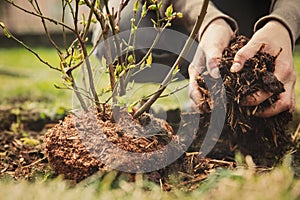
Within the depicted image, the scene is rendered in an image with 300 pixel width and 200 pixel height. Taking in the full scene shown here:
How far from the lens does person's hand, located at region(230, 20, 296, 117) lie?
6.05 feet

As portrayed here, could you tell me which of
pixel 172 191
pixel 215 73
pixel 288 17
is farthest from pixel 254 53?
pixel 172 191

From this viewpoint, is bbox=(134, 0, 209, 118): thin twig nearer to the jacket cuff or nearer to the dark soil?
the dark soil

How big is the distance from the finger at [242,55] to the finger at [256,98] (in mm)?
123

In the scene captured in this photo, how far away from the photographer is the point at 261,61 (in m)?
1.85

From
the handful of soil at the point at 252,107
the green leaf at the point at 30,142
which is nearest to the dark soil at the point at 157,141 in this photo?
the handful of soil at the point at 252,107

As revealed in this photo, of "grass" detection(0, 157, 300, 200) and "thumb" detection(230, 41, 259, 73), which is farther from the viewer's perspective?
"thumb" detection(230, 41, 259, 73)

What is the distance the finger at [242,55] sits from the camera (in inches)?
71.5

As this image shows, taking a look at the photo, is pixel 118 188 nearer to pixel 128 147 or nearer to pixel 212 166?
pixel 128 147

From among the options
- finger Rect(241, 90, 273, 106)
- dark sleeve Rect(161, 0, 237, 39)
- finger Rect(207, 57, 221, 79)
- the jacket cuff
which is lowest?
finger Rect(241, 90, 273, 106)

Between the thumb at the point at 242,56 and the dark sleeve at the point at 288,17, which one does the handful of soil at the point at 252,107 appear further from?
the dark sleeve at the point at 288,17

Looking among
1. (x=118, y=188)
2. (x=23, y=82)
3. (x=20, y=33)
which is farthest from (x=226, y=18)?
(x=20, y=33)

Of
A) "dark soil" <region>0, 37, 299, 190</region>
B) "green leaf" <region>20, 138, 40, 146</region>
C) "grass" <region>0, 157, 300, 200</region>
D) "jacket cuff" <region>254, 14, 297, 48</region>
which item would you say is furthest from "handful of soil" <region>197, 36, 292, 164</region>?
"green leaf" <region>20, 138, 40, 146</region>

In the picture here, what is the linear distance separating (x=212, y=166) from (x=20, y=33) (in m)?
8.91

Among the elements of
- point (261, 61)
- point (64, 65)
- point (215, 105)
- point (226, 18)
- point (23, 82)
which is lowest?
point (215, 105)
